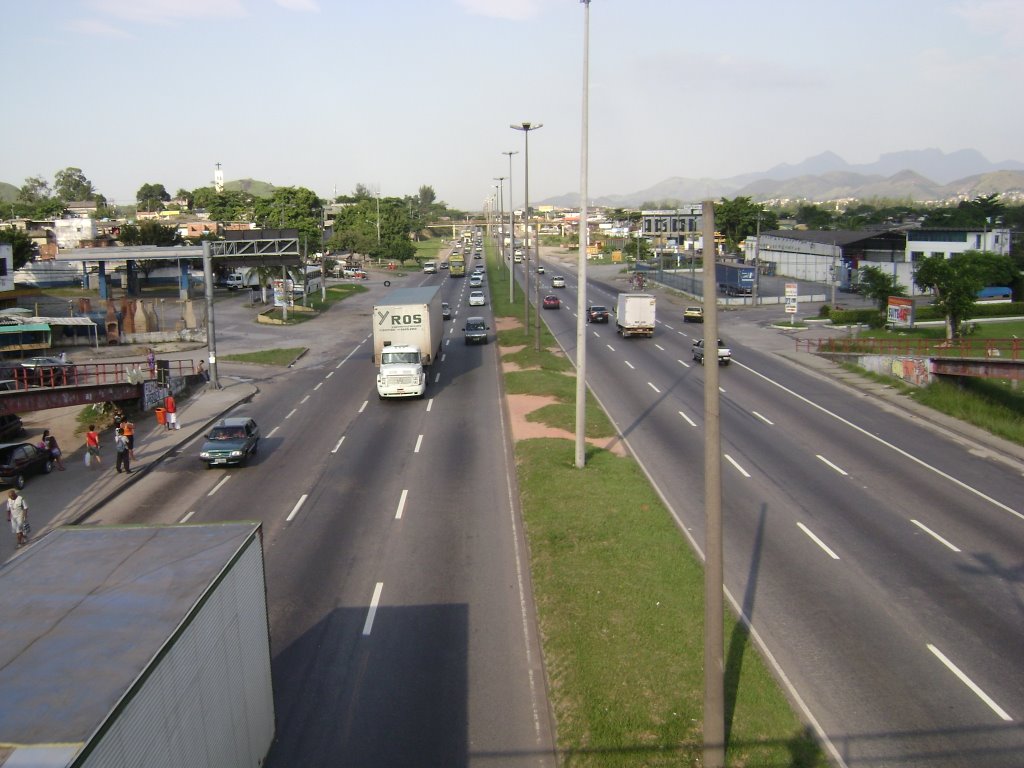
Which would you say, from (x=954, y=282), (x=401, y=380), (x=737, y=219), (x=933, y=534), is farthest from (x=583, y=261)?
(x=737, y=219)

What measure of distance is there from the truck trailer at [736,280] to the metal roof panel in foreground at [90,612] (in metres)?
78.3

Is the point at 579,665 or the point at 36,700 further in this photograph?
the point at 579,665

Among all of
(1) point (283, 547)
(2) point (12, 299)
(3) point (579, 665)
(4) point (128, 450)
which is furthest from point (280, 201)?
(3) point (579, 665)

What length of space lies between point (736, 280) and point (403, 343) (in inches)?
2110

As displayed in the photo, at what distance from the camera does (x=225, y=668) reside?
998cm

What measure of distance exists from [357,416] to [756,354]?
28.4 m

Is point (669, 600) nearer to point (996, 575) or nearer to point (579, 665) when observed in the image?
point (579, 665)

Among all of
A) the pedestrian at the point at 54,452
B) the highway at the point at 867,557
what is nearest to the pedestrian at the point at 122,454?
the pedestrian at the point at 54,452

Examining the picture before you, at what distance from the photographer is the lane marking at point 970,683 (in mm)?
12970

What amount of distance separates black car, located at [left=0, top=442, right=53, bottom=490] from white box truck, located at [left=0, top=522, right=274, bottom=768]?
689 inches

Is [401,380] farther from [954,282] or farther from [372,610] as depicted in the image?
[954,282]

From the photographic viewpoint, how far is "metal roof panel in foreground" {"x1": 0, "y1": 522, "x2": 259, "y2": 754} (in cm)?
725

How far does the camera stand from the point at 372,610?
17.1 meters

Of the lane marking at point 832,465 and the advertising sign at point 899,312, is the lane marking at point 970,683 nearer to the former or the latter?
the lane marking at point 832,465
